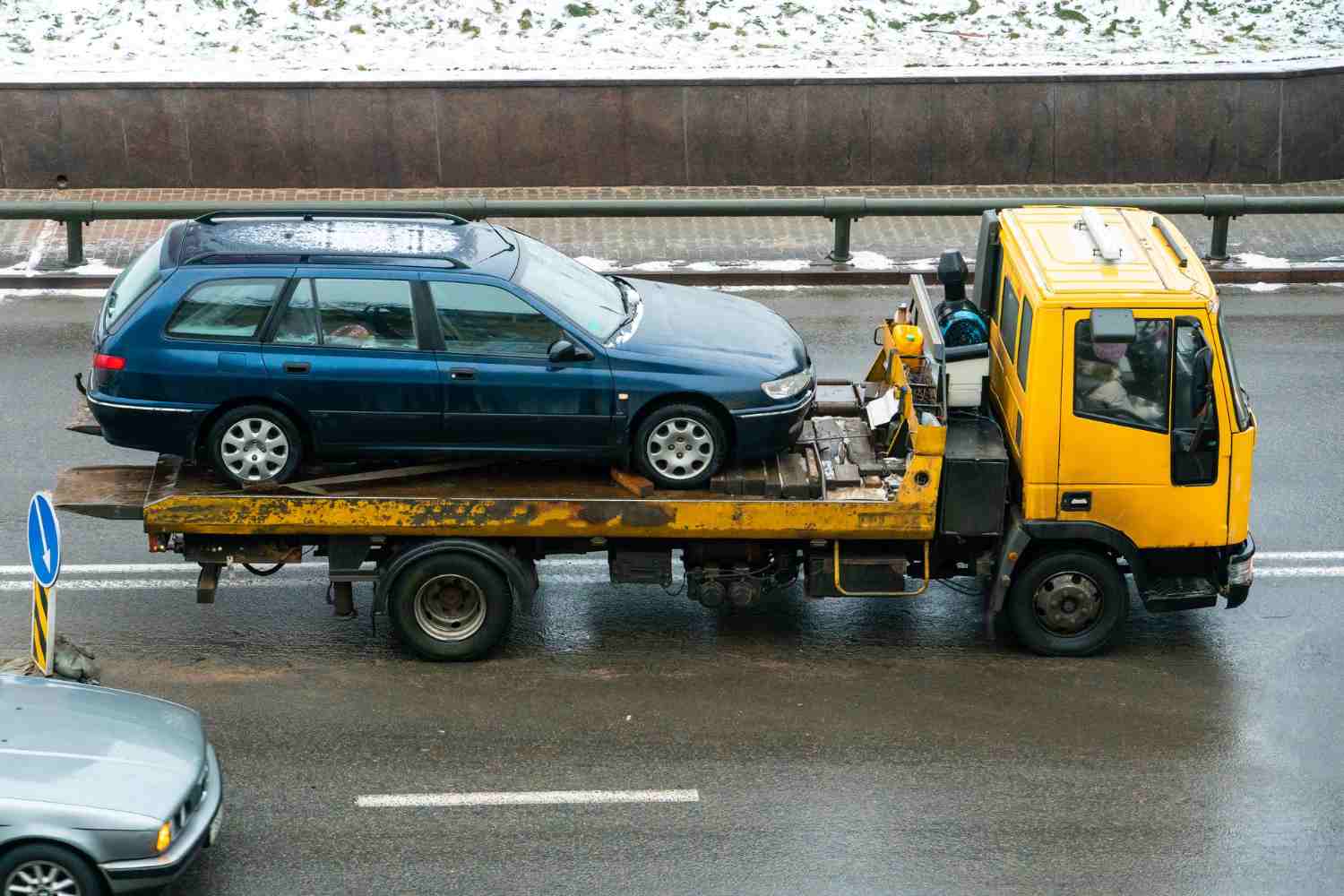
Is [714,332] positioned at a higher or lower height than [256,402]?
higher

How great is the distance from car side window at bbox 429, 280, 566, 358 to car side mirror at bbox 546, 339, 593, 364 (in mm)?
72

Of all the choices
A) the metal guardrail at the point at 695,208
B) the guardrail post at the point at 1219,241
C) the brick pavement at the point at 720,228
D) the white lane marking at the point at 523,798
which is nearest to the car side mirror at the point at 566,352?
the white lane marking at the point at 523,798

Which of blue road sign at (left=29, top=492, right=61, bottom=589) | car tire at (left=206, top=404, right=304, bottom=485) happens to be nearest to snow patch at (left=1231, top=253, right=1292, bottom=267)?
car tire at (left=206, top=404, right=304, bottom=485)

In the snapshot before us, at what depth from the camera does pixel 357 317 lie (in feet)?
31.7

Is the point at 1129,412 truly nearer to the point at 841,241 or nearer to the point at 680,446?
the point at 680,446

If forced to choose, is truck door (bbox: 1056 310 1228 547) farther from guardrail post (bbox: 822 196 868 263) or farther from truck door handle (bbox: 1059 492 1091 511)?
guardrail post (bbox: 822 196 868 263)

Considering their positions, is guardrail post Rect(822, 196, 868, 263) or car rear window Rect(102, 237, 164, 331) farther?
guardrail post Rect(822, 196, 868, 263)

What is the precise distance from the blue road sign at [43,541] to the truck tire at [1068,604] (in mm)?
5247

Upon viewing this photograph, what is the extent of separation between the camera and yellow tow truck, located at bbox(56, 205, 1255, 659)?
9.33m

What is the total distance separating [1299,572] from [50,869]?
7867 mm

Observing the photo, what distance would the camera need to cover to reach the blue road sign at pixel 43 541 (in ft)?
29.3

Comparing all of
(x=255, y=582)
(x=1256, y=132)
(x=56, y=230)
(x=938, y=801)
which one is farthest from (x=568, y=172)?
(x=938, y=801)

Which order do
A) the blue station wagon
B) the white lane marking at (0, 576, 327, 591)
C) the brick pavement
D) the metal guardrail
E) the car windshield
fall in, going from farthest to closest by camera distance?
the brick pavement → the metal guardrail → the white lane marking at (0, 576, 327, 591) → the car windshield → the blue station wagon

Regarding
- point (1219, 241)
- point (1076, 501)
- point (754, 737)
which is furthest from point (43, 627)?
point (1219, 241)
